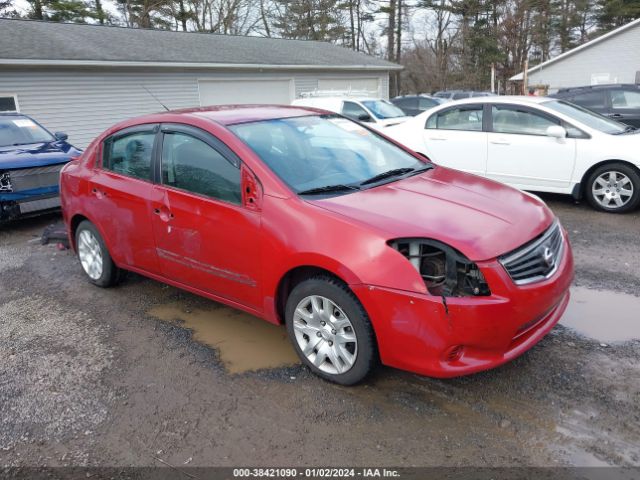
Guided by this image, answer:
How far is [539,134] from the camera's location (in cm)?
705

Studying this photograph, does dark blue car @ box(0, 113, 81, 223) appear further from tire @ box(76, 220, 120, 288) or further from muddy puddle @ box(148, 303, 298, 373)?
muddy puddle @ box(148, 303, 298, 373)

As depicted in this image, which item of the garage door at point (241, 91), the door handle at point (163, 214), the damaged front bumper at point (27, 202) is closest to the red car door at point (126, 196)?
the door handle at point (163, 214)

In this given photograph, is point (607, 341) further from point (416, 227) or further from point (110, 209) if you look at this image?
point (110, 209)

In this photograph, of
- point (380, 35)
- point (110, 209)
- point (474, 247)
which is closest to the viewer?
point (474, 247)

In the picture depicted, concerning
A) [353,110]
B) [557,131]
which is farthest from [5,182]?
[353,110]

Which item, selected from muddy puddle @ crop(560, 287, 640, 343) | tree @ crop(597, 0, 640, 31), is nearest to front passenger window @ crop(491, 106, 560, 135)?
muddy puddle @ crop(560, 287, 640, 343)

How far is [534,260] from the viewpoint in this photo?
9.73 ft

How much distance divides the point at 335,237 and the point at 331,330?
569mm

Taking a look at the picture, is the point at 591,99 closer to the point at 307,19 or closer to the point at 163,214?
the point at 163,214

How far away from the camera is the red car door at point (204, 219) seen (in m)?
3.45

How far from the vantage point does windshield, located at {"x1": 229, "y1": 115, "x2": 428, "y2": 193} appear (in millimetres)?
3541

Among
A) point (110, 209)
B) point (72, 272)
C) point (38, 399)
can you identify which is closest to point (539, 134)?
point (110, 209)

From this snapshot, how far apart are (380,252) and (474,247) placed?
49cm

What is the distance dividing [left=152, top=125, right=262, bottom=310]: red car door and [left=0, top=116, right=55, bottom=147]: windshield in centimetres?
555
